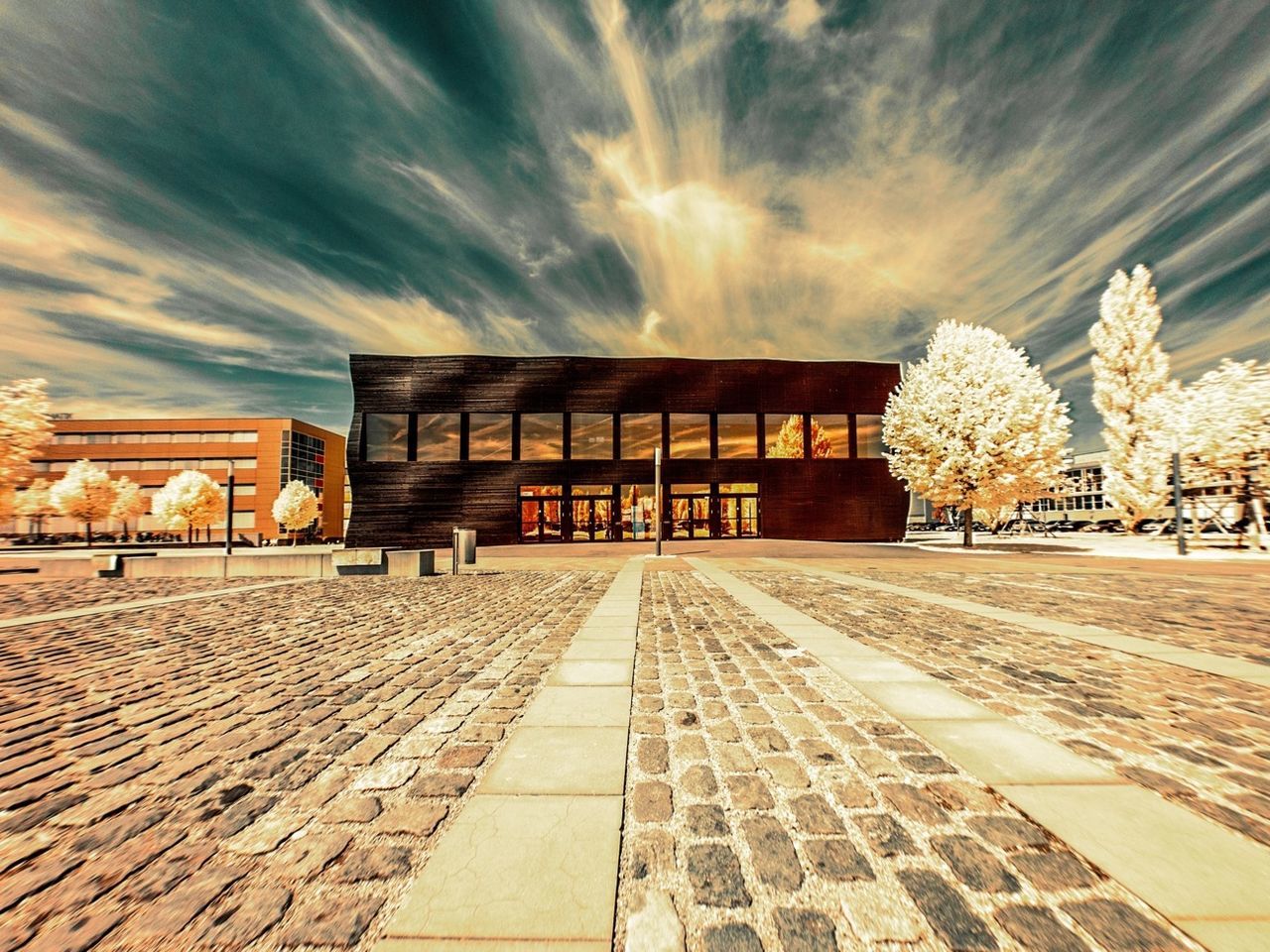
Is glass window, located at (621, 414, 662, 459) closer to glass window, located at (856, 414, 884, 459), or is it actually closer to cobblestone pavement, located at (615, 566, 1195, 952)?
glass window, located at (856, 414, 884, 459)

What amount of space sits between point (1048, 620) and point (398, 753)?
8230 millimetres

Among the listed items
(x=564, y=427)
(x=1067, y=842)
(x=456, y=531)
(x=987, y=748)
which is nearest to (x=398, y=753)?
(x=1067, y=842)

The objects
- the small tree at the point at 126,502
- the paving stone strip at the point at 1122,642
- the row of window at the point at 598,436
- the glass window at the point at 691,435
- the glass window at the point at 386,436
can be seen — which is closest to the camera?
the paving stone strip at the point at 1122,642

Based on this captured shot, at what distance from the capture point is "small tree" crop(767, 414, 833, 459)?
1175 inches

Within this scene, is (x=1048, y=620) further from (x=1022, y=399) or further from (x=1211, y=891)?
(x=1022, y=399)

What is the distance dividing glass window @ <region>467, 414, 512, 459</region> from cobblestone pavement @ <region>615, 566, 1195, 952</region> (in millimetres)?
26069

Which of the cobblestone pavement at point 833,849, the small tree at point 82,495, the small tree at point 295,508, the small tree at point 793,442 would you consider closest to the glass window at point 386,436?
the small tree at point 793,442

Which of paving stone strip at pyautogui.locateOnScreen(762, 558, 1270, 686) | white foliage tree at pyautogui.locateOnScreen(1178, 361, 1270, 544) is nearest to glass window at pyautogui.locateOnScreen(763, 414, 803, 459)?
white foliage tree at pyautogui.locateOnScreen(1178, 361, 1270, 544)

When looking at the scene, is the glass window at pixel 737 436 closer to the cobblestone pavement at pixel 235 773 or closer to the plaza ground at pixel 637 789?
the plaza ground at pixel 637 789

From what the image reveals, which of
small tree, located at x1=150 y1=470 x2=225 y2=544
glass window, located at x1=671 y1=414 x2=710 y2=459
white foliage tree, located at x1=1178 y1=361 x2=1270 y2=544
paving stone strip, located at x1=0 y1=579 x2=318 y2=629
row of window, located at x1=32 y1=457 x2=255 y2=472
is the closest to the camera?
paving stone strip, located at x1=0 y1=579 x2=318 y2=629

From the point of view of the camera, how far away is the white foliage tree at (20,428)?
54.2 ft

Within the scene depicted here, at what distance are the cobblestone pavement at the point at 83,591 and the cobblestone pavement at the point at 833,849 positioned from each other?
460 inches

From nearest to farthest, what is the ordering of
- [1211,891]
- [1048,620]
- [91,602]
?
[1211,891], [1048,620], [91,602]

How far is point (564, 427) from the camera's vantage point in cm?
2880
